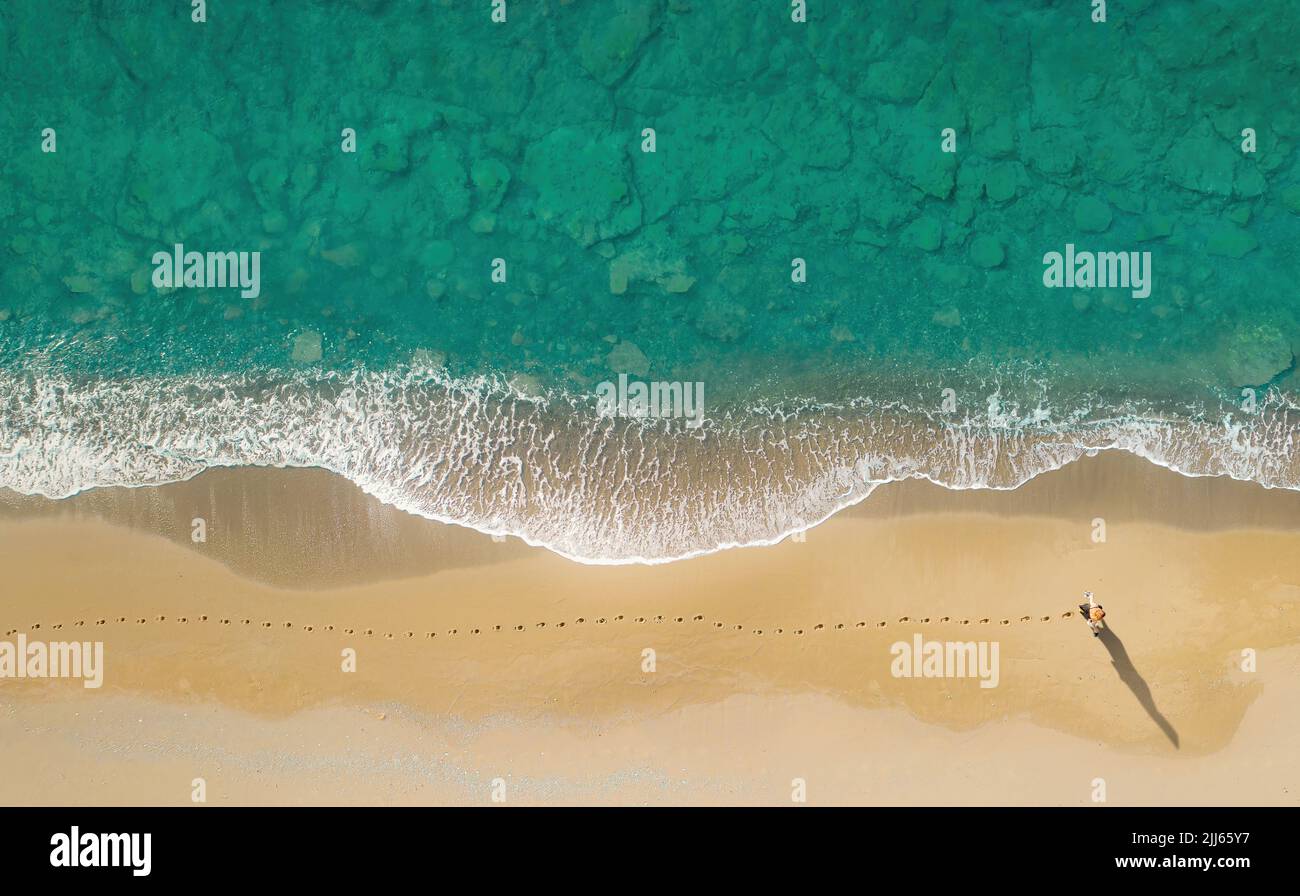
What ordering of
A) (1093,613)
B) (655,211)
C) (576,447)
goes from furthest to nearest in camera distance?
(655,211)
(576,447)
(1093,613)

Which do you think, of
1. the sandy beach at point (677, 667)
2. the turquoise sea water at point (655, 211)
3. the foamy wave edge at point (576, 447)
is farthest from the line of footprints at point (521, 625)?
the turquoise sea water at point (655, 211)

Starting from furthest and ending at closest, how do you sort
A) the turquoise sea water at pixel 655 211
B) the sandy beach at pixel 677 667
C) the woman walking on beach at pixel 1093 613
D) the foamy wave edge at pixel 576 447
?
the turquoise sea water at pixel 655 211
the foamy wave edge at pixel 576 447
the sandy beach at pixel 677 667
the woman walking on beach at pixel 1093 613

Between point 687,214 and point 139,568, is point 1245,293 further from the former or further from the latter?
point 139,568

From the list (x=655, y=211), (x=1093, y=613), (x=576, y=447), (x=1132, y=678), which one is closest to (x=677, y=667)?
(x=576, y=447)

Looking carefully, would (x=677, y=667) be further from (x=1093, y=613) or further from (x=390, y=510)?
(x=1093, y=613)

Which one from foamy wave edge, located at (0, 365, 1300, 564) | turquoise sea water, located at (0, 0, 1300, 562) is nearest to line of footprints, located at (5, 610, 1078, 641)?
foamy wave edge, located at (0, 365, 1300, 564)

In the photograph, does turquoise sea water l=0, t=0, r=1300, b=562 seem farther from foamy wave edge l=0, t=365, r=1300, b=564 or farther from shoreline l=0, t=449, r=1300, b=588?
shoreline l=0, t=449, r=1300, b=588

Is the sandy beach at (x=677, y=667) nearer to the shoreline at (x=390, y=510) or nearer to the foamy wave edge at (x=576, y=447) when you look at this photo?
the shoreline at (x=390, y=510)
